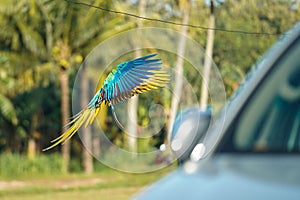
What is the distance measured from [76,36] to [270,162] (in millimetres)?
23071

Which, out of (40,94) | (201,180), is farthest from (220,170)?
(40,94)

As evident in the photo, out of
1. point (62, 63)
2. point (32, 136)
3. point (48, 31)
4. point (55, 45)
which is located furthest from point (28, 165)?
point (48, 31)

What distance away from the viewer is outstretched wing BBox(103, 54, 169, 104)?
11.1 feet

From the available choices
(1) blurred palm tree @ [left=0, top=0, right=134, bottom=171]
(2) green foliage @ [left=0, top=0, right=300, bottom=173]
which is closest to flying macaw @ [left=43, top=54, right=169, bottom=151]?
(2) green foliage @ [left=0, top=0, right=300, bottom=173]

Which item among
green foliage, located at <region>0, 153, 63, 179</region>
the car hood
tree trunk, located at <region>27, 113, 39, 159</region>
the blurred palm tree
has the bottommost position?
green foliage, located at <region>0, 153, 63, 179</region>

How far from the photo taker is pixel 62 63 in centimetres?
2578

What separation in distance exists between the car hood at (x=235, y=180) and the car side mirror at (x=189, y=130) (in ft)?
3.24

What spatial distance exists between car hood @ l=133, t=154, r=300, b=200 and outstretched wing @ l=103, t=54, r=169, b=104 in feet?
5.63

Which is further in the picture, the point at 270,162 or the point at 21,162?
the point at 21,162

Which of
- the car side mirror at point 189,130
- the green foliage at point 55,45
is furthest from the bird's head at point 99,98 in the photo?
the green foliage at point 55,45

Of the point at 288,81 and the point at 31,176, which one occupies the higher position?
the point at 288,81

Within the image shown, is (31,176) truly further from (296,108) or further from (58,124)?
(296,108)

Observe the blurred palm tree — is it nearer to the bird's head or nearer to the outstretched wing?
the outstretched wing

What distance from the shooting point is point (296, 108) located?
2.07m
